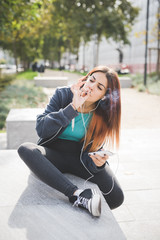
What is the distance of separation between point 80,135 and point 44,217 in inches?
40.8

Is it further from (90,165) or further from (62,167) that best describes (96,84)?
(62,167)

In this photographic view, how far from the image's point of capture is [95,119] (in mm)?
2785

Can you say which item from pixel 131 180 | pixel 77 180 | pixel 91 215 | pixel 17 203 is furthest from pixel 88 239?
pixel 131 180

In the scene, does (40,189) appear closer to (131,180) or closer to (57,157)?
(57,157)

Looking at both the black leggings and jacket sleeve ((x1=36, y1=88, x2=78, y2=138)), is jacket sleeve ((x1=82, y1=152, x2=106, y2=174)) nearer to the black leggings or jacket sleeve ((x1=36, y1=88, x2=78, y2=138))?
the black leggings

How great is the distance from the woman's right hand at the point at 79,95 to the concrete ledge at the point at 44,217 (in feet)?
2.58

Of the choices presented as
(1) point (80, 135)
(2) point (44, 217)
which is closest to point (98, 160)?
(1) point (80, 135)

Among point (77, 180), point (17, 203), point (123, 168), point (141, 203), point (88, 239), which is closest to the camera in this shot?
point (88, 239)

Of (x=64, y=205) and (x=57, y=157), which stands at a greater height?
(x=57, y=157)

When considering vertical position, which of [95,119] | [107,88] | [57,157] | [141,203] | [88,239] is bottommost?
[141,203]

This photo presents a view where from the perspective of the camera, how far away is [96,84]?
254 centimetres

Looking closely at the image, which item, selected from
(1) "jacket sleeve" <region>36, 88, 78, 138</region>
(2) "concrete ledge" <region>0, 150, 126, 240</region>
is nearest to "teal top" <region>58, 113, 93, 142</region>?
(1) "jacket sleeve" <region>36, 88, 78, 138</region>

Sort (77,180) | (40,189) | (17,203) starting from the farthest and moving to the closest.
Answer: (77,180) → (40,189) → (17,203)

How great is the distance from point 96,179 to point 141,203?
697 mm
